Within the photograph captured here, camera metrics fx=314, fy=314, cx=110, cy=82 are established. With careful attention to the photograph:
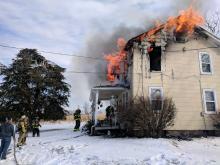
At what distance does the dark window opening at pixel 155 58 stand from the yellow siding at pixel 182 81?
0.34 meters

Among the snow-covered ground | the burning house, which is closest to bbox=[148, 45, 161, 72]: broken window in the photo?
the burning house

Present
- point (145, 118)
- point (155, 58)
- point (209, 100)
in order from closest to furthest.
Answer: point (145, 118) → point (209, 100) → point (155, 58)

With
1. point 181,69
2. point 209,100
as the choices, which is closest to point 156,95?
point 181,69

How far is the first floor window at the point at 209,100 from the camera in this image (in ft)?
65.2

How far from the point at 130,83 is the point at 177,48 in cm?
384

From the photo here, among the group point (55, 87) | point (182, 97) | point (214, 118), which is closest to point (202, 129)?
point (214, 118)

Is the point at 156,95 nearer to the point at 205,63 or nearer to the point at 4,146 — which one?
the point at 205,63

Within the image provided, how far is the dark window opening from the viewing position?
66.6 feet

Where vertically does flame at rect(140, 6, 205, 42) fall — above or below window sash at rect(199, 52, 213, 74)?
above

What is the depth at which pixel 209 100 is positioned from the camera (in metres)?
20.0

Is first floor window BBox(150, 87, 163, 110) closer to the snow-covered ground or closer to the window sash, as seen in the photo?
the window sash

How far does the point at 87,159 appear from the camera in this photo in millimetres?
10734

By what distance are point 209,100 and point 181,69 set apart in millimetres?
2637

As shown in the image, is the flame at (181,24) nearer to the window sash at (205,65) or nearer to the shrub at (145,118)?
the window sash at (205,65)
